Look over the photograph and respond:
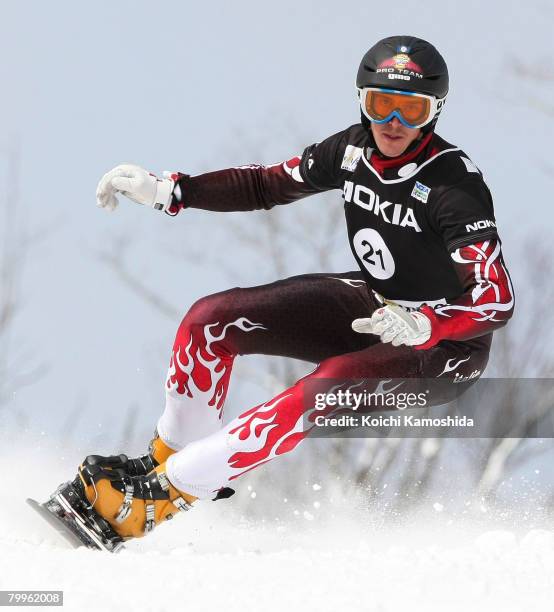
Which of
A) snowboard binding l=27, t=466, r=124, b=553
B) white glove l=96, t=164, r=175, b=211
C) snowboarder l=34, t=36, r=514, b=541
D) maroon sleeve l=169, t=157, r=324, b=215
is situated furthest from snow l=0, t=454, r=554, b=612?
maroon sleeve l=169, t=157, r=324, b=215

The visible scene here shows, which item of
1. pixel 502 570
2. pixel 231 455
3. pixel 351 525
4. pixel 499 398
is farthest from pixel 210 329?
pixel 499 398

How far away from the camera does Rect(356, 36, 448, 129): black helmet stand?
4.63 m

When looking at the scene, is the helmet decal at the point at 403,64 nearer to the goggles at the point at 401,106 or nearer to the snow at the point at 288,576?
the goggles at the point at 401,106

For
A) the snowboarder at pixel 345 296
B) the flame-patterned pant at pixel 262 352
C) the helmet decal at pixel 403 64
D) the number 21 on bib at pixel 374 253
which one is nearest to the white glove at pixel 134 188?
the snowboarder at pixel 345 296

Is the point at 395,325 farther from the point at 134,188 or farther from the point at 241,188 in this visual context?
the point at 134,188

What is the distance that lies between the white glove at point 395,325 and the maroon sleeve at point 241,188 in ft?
4.78

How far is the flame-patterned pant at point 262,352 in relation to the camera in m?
4.67

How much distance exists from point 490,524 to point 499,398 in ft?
21.1

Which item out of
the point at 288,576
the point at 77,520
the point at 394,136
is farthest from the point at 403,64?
the point at 77,520

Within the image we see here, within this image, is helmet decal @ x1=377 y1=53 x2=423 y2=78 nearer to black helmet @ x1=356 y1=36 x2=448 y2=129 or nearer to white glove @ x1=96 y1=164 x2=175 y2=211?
black helmet @ x1=356 y1=36 x2=448 y2=129

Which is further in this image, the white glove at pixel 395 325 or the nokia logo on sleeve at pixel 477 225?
the nokia logo on sleeve at pixel 477 225

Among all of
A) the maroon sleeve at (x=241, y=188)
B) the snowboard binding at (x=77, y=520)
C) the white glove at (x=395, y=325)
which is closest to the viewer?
the white glove at (x=395, y=325)

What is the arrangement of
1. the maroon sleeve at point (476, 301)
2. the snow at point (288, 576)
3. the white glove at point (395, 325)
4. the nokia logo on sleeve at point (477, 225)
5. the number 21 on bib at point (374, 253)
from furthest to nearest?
the number 21 on bib at point (374, 253)
the nokia logo on sleeve at point (477, 225)
the maroon sleeve at point (476, 301)
the white glove at point (395, 325)
the snow at point (288, 576)

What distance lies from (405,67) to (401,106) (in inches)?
7.1
